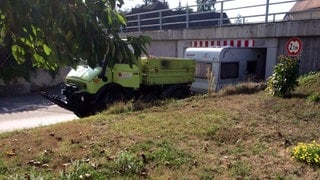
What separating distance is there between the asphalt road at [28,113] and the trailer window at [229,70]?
4.81m

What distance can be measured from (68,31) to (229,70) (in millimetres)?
10671

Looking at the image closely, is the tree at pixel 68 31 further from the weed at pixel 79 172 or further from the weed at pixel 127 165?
A: the weed at pixel 127 165

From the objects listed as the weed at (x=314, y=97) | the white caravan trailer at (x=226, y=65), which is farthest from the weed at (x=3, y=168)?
the white caravan trailer at (x=226, y=65)

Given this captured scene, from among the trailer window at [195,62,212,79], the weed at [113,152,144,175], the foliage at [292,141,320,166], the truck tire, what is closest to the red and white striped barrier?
the trailer window at [195,62,212,79]

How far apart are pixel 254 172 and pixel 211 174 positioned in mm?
533

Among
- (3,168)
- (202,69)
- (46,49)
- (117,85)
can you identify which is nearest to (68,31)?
(46,49)

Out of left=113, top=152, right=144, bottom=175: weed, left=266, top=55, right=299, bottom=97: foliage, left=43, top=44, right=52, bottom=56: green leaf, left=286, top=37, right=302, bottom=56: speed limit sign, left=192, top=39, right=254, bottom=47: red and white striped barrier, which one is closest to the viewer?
left=43, top=44, right=52, bottom=56: green leaf

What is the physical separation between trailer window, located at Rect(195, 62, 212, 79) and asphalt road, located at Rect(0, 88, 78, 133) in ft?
14.0

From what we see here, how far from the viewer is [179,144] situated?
574 cm

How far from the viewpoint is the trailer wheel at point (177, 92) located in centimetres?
1158

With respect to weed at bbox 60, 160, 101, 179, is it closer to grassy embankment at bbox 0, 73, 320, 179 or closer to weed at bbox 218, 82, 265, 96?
grassy embankment at bbox 0, 73, 320, 179

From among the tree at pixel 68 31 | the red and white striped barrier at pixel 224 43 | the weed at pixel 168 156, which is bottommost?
the weed at pixel 168 156

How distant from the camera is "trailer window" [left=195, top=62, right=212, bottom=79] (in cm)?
1246

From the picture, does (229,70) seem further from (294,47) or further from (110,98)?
(110,98)
